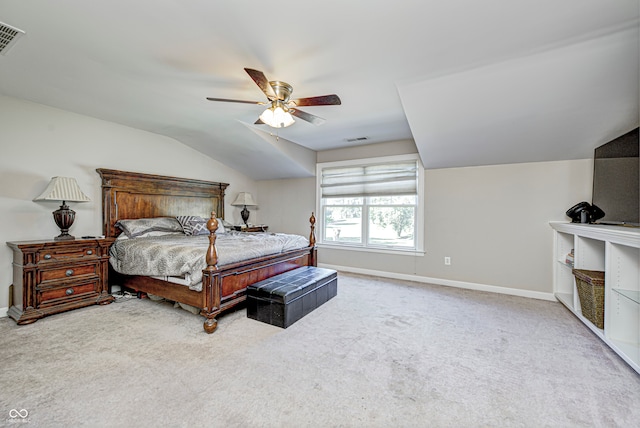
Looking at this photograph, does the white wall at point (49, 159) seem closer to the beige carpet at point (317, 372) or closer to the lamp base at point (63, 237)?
the lamp base at point (63, 237)

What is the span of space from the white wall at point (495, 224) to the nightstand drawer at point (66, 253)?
162 inches

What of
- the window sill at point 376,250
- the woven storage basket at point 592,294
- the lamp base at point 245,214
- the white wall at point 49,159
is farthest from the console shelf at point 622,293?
the white wall at point 49,159

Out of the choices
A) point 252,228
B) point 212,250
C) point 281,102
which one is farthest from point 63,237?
point 281,102

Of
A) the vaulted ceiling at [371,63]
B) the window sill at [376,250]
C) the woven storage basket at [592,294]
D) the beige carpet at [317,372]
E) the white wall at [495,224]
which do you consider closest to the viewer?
the beige carpet at [317,372]

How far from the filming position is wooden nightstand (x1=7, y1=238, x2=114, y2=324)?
275cm

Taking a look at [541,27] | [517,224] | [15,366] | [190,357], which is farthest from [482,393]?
[15,366]

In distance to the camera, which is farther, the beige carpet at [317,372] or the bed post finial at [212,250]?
the bed post finial at [212,250]

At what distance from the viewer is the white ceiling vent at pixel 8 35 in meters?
1.91

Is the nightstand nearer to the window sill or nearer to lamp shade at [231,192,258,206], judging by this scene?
lamp shade at [231,192,258,206]

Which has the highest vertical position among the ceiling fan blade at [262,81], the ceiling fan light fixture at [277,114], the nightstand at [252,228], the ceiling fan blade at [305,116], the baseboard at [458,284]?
the ceiling fan blade at [262,81]

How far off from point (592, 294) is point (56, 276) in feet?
18.1

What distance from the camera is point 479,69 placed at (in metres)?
2.38

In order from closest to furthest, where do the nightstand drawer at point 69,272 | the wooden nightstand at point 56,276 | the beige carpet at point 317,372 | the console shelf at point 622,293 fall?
1. the beige carpet at point 317,372
2. the console shelf at point 622,293
3. the wooden nightstand at point 56,276
4. the nightstand drawer at point 69,272

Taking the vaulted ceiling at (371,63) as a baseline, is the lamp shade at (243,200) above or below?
below
